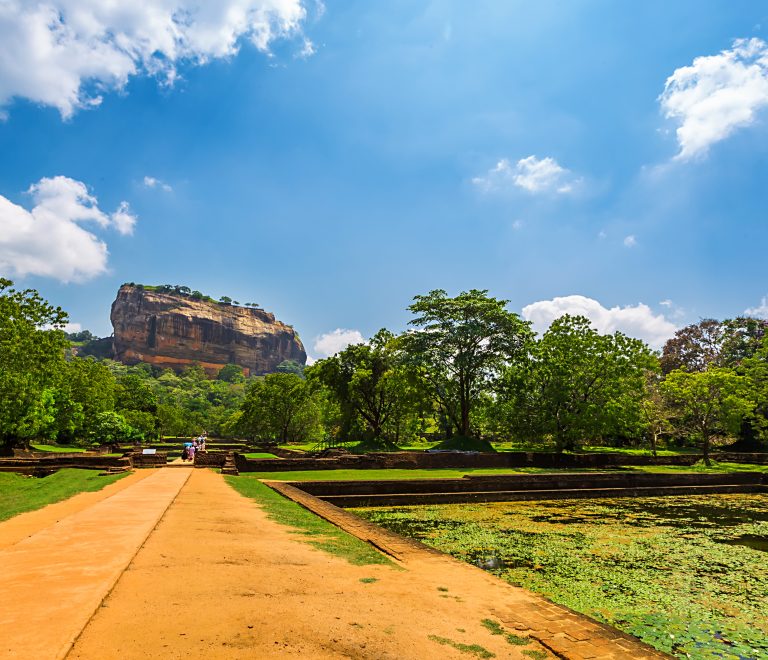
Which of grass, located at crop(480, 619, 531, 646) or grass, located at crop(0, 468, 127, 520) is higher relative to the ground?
grass, located at crop(480, 619, 531, 646)

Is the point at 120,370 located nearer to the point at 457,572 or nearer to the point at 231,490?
the point at 231,490

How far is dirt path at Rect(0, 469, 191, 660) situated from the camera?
3219 millimetres

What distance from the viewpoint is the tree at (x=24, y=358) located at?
21812mm

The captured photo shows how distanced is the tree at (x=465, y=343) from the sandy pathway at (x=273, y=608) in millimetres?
27210

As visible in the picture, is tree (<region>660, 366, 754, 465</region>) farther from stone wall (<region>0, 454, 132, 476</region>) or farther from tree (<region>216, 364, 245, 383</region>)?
tree (<region>216, 364, 245, 383</region>)

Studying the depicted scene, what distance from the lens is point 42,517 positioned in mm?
8664

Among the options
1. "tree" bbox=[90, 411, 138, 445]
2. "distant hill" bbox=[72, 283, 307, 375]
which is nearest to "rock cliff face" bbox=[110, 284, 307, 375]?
"distant hill" bbox=[72, 283, 307, 375]

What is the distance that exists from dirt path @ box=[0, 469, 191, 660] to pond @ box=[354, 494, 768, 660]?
202 inches

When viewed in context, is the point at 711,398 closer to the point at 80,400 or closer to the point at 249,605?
the point at 249,605

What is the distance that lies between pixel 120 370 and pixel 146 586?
15398 cm

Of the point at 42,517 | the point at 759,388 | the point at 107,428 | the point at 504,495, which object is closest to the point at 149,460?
the point at 42,517

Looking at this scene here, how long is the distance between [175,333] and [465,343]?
519ft

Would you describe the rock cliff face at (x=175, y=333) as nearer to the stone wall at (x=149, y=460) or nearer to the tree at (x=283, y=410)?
the tree at (x=283, y=410)

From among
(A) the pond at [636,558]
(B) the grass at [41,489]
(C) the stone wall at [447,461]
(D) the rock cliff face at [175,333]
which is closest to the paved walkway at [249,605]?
(A) the pond at [636,558]
